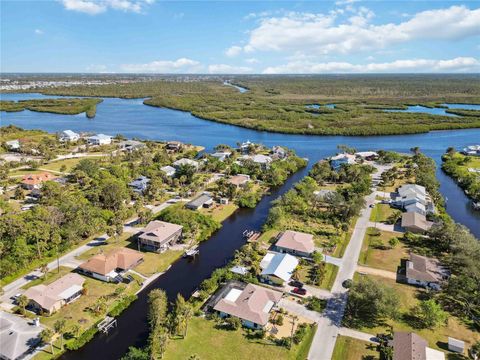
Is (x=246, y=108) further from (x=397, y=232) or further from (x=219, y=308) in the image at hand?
(x=219, y=308)

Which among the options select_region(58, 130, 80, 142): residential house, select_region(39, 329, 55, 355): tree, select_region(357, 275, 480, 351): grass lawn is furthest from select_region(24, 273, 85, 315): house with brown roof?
select_region(58, 130, 80, 142): residential house

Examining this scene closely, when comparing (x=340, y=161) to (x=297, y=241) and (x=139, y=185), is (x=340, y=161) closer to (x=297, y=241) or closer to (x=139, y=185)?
(x=297, y=241)

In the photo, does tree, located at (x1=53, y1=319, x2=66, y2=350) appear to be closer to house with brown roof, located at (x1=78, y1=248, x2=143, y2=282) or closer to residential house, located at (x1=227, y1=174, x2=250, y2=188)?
house with brown roof, located at (x1=78, y1=248, x2=143, y2=282)

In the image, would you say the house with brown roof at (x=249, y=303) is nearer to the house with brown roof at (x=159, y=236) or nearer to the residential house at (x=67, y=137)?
the house with brown roof at (x=159, y=236)

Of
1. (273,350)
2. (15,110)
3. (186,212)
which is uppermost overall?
(15,110)

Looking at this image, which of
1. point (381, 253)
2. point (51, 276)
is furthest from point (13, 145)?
point (381, 253)

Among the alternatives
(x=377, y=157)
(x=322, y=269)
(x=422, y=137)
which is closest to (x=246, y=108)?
(x=422, y=137)

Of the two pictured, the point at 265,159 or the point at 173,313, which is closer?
the point at 173,313

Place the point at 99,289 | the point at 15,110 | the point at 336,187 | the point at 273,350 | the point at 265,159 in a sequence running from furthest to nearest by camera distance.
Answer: the point at 15,110, the point at 265,159, the point at 336,187, the point at 99,289, the point at 273,350
